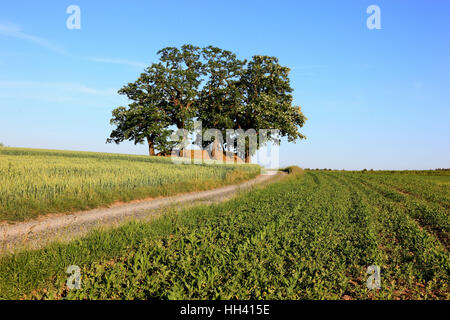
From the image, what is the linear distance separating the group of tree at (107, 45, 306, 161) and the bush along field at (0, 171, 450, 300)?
3129 centimetres

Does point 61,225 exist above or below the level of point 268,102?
below

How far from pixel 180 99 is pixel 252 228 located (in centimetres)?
3618

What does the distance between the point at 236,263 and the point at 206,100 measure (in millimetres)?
39437

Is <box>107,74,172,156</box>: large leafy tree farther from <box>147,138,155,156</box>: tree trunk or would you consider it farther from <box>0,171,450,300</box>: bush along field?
<box>0,171,450,300</box>: bush along field

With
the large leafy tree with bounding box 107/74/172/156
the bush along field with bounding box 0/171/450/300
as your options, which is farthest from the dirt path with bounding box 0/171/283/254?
the large leafy tree with bounding box 107/74/172/156

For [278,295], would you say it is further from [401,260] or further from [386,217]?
[386,217]

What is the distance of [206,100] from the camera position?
4300 cm

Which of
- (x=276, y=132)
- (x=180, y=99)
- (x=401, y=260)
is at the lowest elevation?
(x=401, y=260)

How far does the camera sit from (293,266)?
5.64m

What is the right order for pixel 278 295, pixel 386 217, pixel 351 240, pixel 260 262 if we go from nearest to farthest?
pixel 278 295 → pixel 260 262 → pixel 351 240 → pixel 386 217

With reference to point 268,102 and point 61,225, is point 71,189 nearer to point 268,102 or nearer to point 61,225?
point 61,225

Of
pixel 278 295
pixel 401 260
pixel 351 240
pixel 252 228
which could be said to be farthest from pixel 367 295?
pixel 252 228

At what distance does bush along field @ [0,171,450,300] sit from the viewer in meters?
4.68

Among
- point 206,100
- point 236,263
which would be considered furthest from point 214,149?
point 236,263
